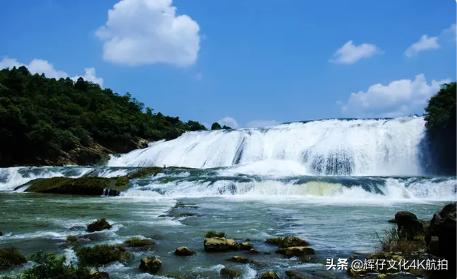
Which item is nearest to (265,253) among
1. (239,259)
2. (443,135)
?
(239,259)

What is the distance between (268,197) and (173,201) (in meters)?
4.50

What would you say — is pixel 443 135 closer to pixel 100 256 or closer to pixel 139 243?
pixel 139 243

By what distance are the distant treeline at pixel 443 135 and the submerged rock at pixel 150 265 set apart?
30062 mm

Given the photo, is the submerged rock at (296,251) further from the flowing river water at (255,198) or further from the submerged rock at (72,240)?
the submerged rock at (72,240)

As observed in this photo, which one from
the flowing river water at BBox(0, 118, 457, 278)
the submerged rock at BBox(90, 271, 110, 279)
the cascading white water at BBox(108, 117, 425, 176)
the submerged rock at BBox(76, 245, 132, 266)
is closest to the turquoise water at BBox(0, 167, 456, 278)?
the flowing river water at BBox(0, 118, 457, 278)

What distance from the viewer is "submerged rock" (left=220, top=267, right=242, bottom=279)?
8.69 metres

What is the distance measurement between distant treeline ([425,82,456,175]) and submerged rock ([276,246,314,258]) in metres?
27.7

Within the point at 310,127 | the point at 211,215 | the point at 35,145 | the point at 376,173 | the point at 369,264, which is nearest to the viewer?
the point at 369,264

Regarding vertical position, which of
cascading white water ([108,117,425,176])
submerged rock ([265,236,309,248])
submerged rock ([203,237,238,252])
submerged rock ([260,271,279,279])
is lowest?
submerged rock ([260,271,279,279])

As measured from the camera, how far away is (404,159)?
3600 cm

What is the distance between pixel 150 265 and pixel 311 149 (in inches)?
1202

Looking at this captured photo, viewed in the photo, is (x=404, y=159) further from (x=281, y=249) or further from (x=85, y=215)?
(x=281, y=249)

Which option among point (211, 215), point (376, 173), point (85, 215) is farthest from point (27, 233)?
point (376, 173)

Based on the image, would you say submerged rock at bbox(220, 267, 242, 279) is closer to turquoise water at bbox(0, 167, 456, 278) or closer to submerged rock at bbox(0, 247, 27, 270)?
turquoise water at bbox(0, 167, 456, 278)
